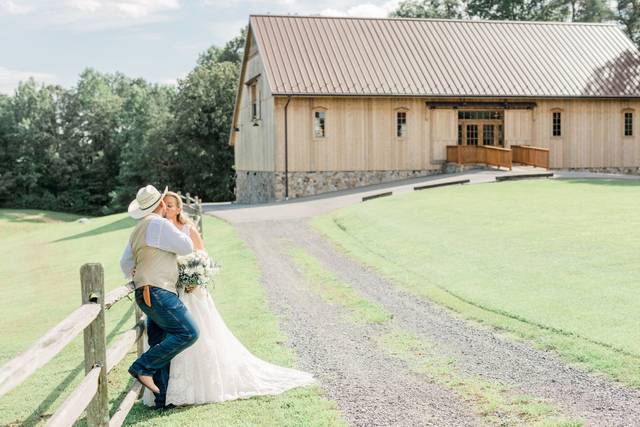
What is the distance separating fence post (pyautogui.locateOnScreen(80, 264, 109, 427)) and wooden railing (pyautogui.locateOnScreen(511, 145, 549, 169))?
101ft

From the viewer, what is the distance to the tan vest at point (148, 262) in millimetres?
7180

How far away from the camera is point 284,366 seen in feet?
29.2

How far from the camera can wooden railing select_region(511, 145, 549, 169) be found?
34656 millimetres

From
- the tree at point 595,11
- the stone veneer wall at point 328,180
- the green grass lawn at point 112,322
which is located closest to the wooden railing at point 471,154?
the stone veneer wall at point 328,180

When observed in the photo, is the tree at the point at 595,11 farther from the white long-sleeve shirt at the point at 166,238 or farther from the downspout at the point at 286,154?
the white long-sleeve shirt at the point at 166,238

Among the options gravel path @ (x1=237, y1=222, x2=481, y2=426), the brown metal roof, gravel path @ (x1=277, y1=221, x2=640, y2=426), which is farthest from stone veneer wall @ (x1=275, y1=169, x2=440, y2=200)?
gravel path @ (x1=277, y1=221, x2=640, y2=426)

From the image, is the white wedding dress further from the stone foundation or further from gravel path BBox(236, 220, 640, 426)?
the stone foundation

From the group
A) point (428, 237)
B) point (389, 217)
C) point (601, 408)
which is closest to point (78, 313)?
point (601, 408)

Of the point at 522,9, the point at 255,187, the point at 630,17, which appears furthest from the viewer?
the point at 522,9

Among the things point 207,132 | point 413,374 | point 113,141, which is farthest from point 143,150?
point 413,374

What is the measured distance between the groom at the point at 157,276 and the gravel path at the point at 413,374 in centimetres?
172

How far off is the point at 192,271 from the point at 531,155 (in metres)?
30.2

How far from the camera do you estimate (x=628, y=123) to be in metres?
37.6

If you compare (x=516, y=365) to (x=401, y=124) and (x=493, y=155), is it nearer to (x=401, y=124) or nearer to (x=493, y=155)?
(x=493, y=155)
